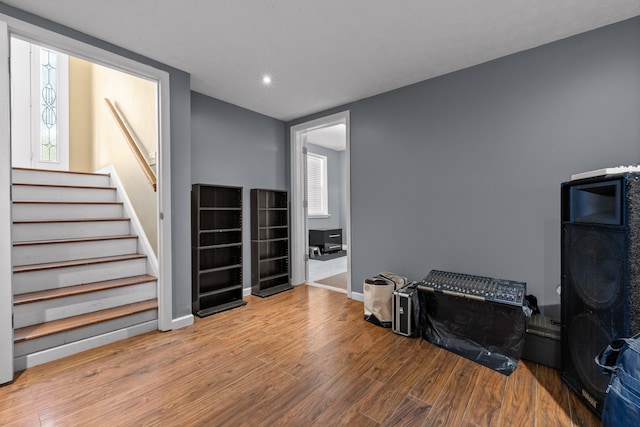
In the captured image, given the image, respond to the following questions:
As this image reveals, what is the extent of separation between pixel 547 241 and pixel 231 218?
10.6 feet

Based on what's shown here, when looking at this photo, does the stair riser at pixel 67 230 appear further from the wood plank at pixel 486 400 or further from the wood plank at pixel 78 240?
the wood plank at pixel 486 400

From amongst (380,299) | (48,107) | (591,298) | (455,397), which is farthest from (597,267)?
(48,107)

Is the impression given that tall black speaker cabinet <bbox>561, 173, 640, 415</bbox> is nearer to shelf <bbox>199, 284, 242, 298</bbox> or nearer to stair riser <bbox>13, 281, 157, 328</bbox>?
shelf <bbox>199, 284, 242, 298</bbox>

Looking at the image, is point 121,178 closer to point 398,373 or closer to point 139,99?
point 139,99

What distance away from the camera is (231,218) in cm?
354

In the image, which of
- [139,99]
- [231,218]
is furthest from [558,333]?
[139,99]

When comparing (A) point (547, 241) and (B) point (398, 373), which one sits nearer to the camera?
(B) point (398, 373)

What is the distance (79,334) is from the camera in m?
2.24

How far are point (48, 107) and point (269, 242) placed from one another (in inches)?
150

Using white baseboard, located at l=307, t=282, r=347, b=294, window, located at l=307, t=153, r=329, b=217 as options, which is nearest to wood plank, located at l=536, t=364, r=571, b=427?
white baseboard, located at l=307, t=282, r=347, b=294

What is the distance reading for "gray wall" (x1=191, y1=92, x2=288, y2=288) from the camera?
3.33 m

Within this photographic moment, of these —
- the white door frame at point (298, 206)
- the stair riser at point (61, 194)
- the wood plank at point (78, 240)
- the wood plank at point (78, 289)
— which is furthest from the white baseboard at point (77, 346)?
the white door frame at point (298, 206)

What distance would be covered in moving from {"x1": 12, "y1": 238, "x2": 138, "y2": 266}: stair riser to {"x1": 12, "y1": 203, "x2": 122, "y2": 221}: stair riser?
523mm

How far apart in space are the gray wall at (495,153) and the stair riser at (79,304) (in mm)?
2385
